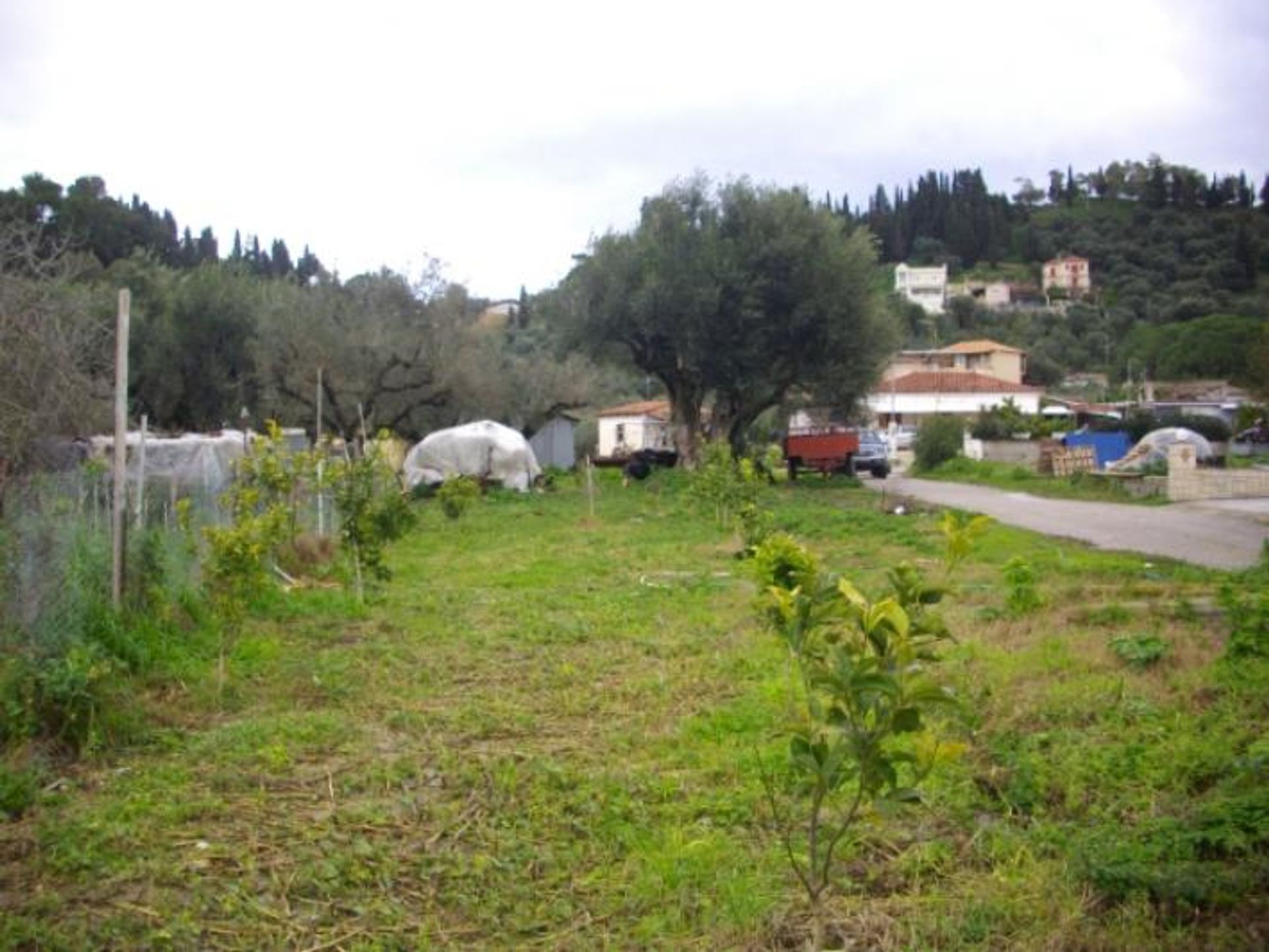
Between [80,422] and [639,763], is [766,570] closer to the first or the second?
[639,763]

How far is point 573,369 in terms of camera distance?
37.2m

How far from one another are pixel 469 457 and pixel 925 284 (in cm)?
7953

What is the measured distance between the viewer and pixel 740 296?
28.7 m

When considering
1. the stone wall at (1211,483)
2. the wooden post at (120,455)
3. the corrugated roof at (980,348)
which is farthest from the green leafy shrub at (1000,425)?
the wooden post at (120,455)

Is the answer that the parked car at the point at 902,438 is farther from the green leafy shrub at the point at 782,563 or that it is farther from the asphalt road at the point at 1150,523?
the green leafy shrub at the point at 782,563

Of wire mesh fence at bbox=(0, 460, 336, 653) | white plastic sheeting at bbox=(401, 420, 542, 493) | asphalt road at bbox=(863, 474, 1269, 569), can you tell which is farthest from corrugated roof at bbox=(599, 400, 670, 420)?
wire mesh fence at bbox=(0, 460, 336, 653)

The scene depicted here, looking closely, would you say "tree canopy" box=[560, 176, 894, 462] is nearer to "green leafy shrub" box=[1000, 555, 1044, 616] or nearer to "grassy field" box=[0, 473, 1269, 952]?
"green leafy shrub" box=[1000, 555, 1044, 616]

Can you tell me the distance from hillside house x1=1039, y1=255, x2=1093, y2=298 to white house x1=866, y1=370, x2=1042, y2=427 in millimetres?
32950

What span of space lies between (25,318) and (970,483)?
26462 mm

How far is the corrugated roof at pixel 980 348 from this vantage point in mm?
71025

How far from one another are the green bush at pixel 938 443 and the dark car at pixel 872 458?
1.83 meters

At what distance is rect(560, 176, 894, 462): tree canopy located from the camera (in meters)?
28.7

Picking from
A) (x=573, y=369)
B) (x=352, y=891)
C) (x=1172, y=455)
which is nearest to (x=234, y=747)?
(x=352, y=891)

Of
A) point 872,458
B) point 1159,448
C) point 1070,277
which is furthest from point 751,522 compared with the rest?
point 1070,277
